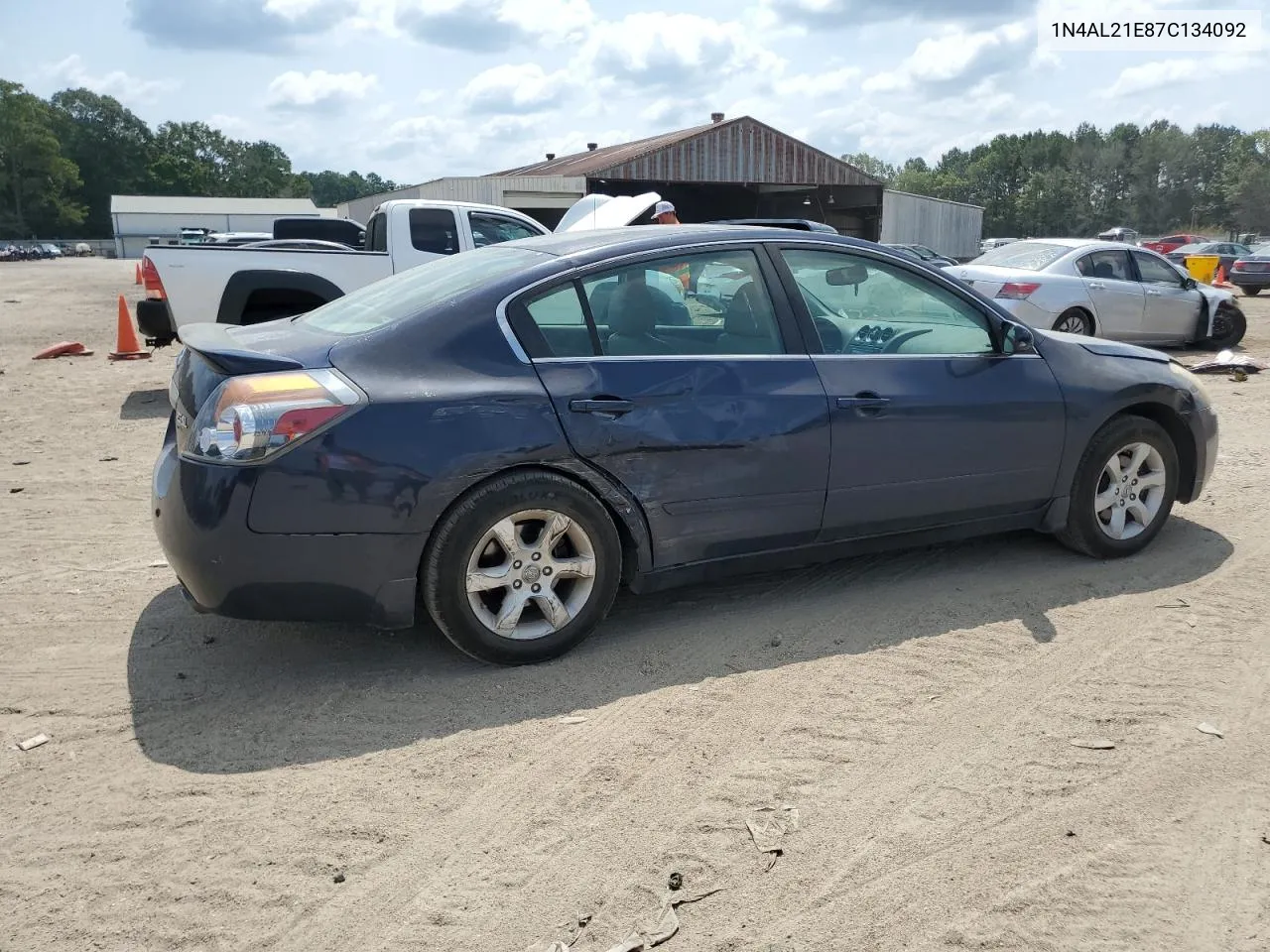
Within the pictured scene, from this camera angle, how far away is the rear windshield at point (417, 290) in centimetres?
400

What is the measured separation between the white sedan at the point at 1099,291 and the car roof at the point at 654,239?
26.5ft

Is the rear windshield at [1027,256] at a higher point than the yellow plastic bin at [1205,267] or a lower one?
lower

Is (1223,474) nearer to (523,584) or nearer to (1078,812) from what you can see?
(1078,812)

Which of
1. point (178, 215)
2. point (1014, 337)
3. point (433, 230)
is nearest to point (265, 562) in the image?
point (1014, 337)

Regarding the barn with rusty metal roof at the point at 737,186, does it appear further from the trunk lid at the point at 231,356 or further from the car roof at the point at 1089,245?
the trunk lid at the point at 231,356

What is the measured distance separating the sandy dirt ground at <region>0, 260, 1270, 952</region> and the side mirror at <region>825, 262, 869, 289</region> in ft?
4.45

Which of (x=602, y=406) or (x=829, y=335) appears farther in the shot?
(x=829, y=335)

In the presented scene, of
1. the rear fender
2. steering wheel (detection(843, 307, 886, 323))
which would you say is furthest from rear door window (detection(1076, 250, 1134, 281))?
steering wheel (detection(843, 307, 886, 323))

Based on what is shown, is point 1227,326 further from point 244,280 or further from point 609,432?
point 609,432

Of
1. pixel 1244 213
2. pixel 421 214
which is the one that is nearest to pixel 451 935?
pixel 421 214

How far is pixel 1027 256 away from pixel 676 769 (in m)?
11.5

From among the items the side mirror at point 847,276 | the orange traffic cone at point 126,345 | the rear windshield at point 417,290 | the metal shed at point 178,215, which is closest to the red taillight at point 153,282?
the orange traffic cone at point 126,345

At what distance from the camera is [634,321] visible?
4090 millimetres

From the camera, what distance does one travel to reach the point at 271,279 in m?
9.39
